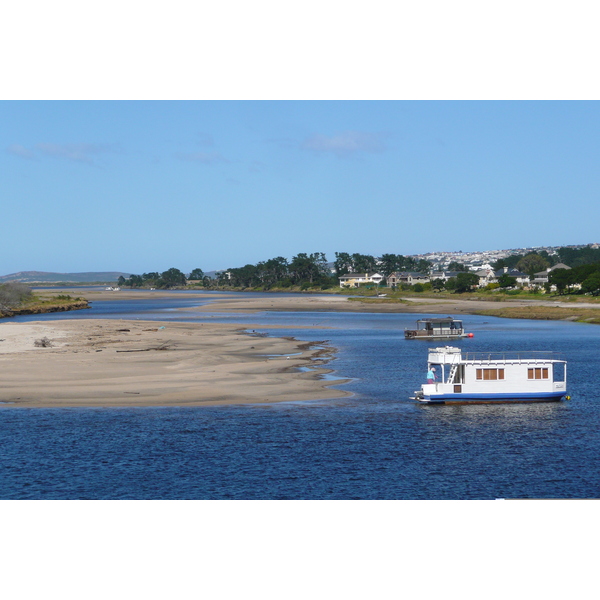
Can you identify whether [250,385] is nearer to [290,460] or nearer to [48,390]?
[48,390]

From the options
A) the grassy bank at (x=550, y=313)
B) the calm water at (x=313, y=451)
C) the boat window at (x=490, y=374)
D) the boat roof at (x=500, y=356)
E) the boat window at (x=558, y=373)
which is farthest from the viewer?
the grassy bank at (x=550, y=313)

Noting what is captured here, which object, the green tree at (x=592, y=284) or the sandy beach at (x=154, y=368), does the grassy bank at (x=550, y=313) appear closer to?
the green tree at (x=592, y=284)

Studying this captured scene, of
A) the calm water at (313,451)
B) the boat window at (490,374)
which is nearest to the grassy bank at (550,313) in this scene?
the boat window at (490,374)

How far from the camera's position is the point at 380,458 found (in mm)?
37938

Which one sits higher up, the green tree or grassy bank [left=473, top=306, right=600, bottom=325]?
the green tree

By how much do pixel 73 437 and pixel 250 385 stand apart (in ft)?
65.2

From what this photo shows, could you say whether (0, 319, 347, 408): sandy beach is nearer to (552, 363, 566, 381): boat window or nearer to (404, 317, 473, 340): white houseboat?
(404, 317, 473, 340): white houseboat

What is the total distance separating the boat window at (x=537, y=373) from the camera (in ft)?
181

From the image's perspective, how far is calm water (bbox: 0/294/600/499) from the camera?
33031mm

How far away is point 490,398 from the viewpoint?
54.4m

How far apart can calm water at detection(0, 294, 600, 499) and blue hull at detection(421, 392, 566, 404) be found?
113 centimetres

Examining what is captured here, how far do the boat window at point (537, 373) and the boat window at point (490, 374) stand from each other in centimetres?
221

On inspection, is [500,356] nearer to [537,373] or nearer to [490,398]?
[537,373]

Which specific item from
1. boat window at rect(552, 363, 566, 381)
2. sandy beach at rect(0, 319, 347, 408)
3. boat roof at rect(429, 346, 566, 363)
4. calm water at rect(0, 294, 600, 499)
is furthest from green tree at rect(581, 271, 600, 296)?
calm water at rect(0, 294, 600, 499)
